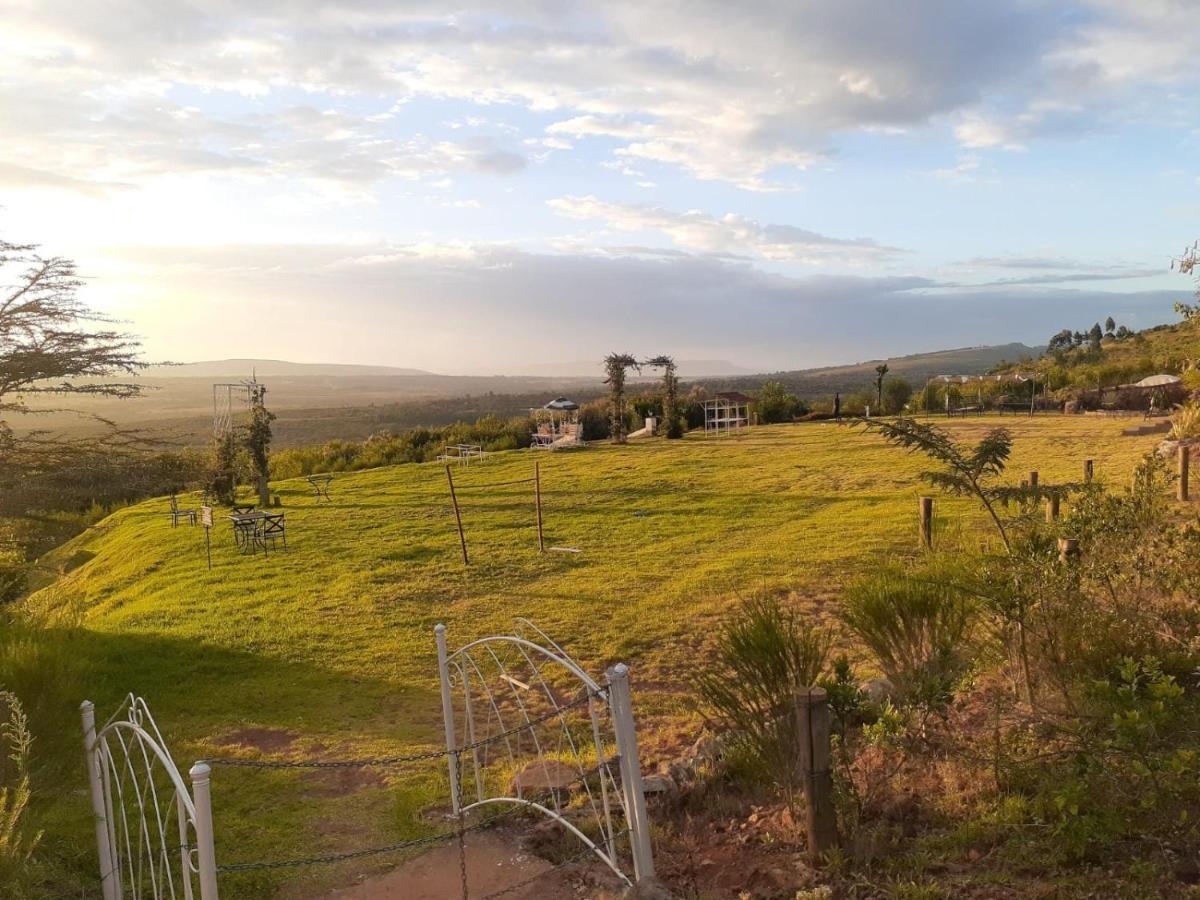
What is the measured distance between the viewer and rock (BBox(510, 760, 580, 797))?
4805mm

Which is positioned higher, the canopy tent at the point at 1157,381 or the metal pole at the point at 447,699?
the canopy tent at the point at 1157,381

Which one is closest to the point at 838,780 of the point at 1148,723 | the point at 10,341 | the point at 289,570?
the point at 1148,723

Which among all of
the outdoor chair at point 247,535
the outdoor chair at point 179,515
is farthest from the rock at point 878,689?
the outdoor chair at point 179,515

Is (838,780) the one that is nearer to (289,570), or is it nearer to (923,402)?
(289,570)

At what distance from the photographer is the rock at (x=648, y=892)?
10.6 ft

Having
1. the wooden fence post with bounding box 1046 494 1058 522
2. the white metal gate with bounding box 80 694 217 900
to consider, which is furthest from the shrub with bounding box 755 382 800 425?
the white metal gate with bounding box 80 694 217 900

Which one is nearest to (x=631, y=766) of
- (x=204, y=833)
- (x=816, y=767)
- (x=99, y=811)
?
(x=816, y=767)

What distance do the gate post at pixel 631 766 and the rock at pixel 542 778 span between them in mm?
1375

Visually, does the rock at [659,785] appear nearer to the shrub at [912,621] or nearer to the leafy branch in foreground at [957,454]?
the shrub at [912,621]

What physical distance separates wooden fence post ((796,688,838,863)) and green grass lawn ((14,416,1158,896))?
2.25 meters

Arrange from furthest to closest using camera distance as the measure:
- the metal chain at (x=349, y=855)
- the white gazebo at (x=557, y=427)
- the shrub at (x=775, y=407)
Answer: the shrub at (x=775, y=407) < the white gazebo at (x=557, y=427) < the metal chain at (x=349, y=855)

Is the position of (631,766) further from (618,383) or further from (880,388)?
(880,388)

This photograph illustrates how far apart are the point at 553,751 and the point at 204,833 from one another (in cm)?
342

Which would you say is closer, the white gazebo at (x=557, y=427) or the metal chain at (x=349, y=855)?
the metal chain at (x=349, y=855)
